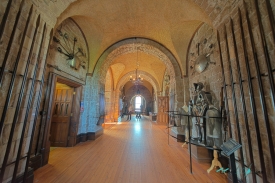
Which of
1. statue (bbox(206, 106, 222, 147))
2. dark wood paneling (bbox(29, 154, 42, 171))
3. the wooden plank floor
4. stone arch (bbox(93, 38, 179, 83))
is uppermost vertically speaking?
stone arch (bbox(93, 38, 179, 83))

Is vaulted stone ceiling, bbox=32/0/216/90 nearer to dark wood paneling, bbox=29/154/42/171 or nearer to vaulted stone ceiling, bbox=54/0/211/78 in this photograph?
vaulted stone ceiling, bbox=54/0/211/78

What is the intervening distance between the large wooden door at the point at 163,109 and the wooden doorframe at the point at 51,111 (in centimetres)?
587

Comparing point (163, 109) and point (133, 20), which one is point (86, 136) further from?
point (163, 109)

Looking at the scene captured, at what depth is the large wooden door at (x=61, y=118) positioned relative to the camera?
10.0ft

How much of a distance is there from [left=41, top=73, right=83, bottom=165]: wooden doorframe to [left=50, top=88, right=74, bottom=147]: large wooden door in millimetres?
117

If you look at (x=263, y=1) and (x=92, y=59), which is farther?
(x=92, y=59)

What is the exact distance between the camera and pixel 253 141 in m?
1.27

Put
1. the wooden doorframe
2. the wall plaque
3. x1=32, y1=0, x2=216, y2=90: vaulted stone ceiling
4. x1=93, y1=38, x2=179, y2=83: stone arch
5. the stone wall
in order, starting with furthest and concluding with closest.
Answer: x1=93, y1=38, x2=179, y2=83: stone arch
x1=32, y1=0, x2=216, y2=90: vaulted stone ceiling
the wooden doorframe
the stone wall
the wall plaque

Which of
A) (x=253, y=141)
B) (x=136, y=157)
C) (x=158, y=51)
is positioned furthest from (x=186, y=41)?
(x=136, y=157)

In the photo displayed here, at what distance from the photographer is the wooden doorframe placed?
86.5 inches

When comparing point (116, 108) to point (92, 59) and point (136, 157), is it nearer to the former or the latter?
point (92, 59)

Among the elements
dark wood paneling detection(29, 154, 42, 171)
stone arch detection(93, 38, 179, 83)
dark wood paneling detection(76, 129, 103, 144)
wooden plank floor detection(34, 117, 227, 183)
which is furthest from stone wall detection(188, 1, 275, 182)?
dark wood paneling detection(76, 129, 103, 144)

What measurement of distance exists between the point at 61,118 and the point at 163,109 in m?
6.41

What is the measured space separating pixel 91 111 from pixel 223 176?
3.94 metres
